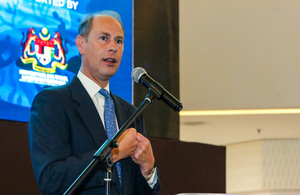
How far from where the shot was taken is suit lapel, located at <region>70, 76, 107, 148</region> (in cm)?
174

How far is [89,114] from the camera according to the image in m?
1.78

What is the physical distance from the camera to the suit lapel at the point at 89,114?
5.72 feet

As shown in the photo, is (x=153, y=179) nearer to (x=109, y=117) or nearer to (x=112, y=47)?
(x=109, y=117)

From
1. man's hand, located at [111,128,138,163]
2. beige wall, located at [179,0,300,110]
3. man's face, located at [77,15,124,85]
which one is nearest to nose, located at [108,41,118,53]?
man's face, located at [77,15,124,85]

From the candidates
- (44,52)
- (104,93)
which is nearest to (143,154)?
(104,93)

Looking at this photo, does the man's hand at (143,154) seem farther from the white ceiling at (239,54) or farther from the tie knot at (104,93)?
the white ceiling at (239,54)

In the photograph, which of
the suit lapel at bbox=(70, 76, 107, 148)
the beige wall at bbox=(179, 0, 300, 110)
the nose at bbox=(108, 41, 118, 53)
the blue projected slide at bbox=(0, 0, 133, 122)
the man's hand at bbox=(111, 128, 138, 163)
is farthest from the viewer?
the beige wall at bbox=(179, 0, 300, 110)

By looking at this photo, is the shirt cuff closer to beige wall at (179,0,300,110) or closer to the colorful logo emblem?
the colorful logo emblem

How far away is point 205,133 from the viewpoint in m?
8.84

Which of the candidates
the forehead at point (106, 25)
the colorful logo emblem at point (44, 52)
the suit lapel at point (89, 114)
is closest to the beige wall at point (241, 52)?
the colorful logo emblem at point (44, 52)

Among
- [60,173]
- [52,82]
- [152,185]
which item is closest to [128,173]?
[152,185]

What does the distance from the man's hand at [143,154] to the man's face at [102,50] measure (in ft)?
1.18

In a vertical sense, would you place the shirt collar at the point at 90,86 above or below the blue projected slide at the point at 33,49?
below

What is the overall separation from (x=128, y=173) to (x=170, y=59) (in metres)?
1.86
